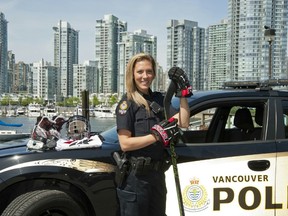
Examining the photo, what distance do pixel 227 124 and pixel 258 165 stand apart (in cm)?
119

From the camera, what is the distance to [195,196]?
321 cm

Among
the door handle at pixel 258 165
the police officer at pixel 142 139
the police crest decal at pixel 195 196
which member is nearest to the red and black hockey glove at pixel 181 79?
the police officer at pixel 142 139

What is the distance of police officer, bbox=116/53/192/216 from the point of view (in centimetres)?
239

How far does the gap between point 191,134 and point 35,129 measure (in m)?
1.80

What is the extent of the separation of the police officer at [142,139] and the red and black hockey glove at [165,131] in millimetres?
37

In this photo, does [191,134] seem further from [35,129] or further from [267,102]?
[35,129]

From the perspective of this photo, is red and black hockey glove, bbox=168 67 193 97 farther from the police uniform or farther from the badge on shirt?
the badge on shirt

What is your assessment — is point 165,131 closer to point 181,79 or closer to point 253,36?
point 181,79

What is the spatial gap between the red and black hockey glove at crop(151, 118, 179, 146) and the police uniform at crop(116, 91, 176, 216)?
0.17 metres

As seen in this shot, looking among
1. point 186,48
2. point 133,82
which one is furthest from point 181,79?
point 186,48

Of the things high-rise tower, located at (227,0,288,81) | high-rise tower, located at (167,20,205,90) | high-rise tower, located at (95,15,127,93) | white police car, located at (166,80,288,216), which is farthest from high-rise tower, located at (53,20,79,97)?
white police car, located at (166,80,288,216)

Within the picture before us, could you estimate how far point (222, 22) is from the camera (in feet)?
141

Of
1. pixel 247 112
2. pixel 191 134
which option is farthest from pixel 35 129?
pixel 247 112

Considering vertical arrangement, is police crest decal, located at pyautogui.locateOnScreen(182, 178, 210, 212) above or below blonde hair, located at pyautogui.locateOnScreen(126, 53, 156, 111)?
below
